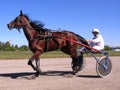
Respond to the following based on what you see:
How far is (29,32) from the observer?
42.5ft

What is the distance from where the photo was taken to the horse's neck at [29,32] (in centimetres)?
1291

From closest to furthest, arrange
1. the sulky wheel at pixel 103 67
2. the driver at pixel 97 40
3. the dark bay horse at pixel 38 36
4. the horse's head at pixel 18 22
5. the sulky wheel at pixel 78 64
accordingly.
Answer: the dark bay horse at pixel 38 36, the horse's head at pixel 18 22, the sulky wheel at pixel 103 67, the driver at pixel 97 40, the sulky wheel at pixel 78 64

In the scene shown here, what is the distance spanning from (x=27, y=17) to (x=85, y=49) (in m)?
2.63

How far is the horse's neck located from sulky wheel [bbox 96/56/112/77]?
105 inches

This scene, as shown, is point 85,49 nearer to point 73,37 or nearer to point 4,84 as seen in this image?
point 73,37

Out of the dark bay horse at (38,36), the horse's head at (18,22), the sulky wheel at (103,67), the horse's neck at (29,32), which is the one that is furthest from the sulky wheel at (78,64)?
the horse's head at (18,22)

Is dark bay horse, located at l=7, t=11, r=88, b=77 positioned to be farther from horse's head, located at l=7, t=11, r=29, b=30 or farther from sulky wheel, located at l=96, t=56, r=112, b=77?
sulky wheel, located at l=96, t=56, r=112, b=77

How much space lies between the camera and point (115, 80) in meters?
12.2

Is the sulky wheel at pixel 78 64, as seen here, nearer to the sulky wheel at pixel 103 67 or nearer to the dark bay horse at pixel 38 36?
the dark bay horse at pixel 38 36

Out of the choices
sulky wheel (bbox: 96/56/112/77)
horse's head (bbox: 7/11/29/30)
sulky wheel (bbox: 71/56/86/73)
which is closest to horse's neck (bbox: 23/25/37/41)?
horse's head (bbox: 7/11/29/30)

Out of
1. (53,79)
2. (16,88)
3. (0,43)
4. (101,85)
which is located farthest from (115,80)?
(0,43)

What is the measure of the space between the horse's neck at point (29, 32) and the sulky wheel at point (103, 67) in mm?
2668

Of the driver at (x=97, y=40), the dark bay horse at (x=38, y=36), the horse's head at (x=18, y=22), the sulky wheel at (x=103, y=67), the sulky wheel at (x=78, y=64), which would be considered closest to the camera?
the dark bay horse at (x=38, y=36)

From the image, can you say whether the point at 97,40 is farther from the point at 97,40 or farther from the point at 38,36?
the point at 38,36
